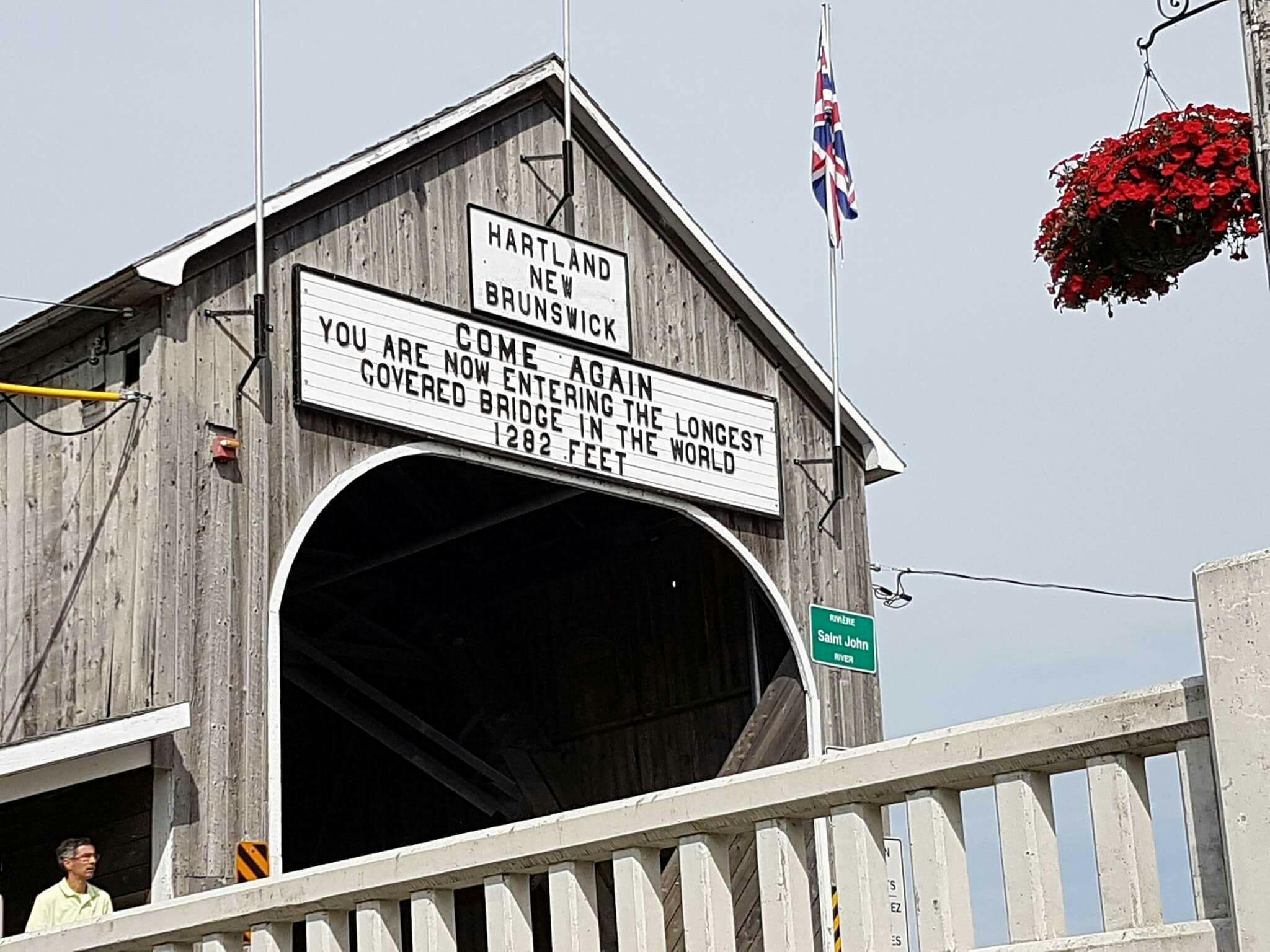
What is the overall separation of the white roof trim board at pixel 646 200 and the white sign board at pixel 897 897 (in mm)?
4505

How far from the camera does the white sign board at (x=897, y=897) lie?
18.7 feet

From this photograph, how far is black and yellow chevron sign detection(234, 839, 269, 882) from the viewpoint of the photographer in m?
11.9

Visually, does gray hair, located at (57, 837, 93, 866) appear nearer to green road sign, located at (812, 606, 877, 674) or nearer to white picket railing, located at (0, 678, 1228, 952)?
white picket railing, located at (0, 678, 1228, 952)

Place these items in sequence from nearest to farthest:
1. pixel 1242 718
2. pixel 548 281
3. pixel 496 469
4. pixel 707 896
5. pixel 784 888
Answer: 1. pixel 1242 718
2. pixel 784 888
3. pixel 707 896
4. pixel 496 469
5. pixel 548 281

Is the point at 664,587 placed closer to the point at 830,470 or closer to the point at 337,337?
the point at 830,470

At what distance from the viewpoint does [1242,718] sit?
478 cm

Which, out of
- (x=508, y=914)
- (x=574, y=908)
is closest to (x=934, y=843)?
(x=574, y=908)

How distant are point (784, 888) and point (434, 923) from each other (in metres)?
1.54

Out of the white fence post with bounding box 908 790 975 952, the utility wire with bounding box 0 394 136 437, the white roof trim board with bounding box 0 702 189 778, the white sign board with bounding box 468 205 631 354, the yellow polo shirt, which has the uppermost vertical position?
the white sign board with bounding box 468 205 631 354

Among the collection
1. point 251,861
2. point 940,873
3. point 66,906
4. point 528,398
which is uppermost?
point 528,398

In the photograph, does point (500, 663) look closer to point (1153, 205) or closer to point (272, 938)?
point (272, 938)

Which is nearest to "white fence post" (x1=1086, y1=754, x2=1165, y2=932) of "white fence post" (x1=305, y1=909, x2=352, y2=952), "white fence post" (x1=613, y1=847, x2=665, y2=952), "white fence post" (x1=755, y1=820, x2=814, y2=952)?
"white fence post" (x1=755, y1=820, x2=814, y2=952)

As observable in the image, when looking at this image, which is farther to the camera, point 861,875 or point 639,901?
point 639,901

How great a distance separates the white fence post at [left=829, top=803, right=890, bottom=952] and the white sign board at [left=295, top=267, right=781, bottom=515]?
7.98m
